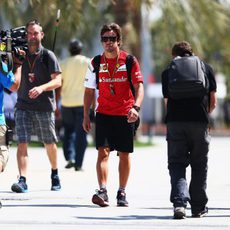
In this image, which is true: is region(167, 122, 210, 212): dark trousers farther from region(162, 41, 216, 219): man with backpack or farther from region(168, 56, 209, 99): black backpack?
region(168, 56, 209, 99): black backpack

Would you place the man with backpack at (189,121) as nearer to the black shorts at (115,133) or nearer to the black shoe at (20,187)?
the black shorts at (115,133)

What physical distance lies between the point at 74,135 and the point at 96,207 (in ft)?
18.6

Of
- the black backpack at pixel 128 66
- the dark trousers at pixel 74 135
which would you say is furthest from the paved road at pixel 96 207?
the black backpack at pixel 128 66

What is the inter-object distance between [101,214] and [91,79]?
1677 mm

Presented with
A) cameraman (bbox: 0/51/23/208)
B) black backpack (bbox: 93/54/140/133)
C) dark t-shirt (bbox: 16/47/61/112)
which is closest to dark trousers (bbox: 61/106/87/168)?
dark t-shirt (bbox: 16/47/61/112)

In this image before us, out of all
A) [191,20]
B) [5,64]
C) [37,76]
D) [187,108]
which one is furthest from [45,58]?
[191,20]

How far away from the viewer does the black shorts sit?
11.5 metres

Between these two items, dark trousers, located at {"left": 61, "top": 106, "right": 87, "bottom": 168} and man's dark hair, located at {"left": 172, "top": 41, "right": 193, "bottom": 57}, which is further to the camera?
dark trousers, located at {"left": 61, "top": 106, "right": 87, "bottom": 168}

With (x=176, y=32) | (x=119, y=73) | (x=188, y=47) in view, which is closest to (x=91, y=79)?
(x=119, y=73)

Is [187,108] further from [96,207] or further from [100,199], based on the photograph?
[96,207]

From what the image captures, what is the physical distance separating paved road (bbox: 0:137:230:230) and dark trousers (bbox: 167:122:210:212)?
259 mm

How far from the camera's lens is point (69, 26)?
18016mm

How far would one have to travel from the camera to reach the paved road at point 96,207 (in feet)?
32.1

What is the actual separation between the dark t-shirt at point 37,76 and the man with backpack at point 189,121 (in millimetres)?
2576
